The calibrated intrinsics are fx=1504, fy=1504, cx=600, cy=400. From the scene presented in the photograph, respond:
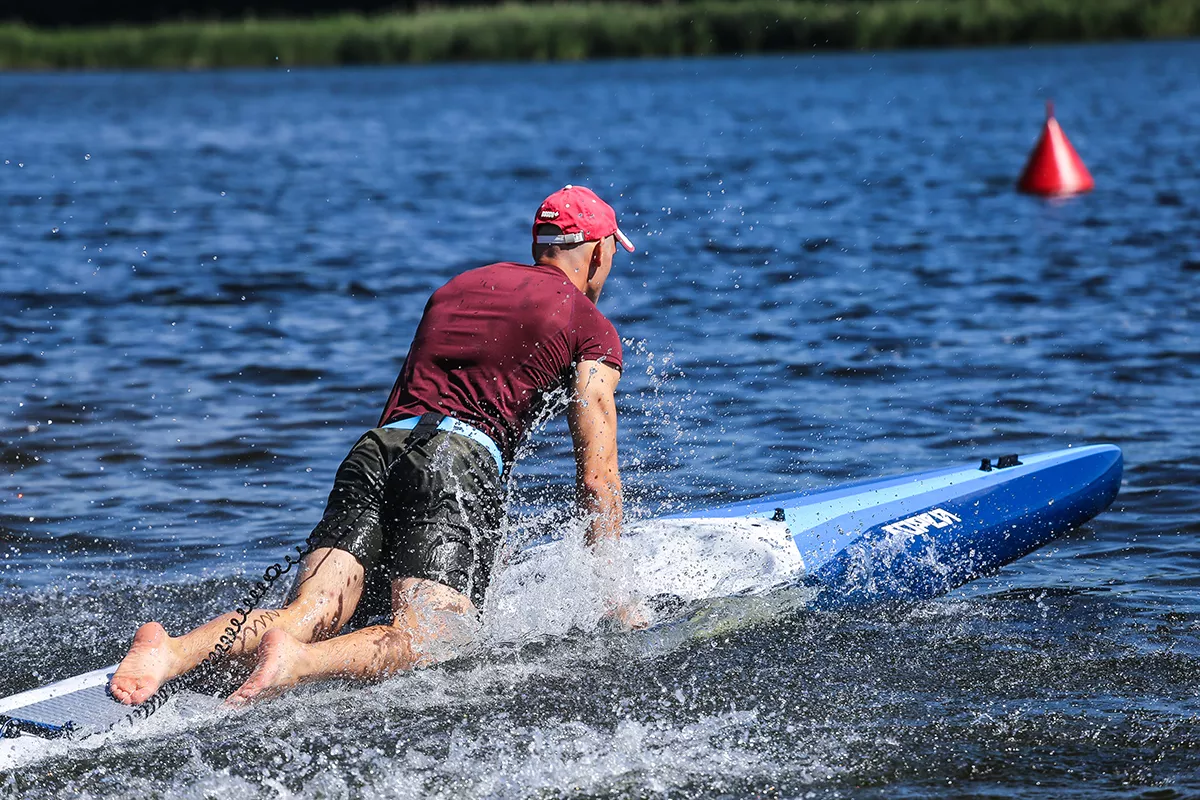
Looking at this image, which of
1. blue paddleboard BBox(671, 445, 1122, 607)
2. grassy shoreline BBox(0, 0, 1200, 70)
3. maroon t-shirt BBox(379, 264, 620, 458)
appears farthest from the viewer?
grassy shoreline BBox(0, 0, 1200, 70)

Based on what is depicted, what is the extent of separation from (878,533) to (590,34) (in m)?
38.9

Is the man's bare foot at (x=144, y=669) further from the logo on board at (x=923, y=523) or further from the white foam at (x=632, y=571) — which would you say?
the logo on board at (x=923, y=523)

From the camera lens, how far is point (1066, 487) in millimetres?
6676

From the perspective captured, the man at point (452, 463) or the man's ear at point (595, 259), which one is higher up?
the man's ear at point (595, 259)

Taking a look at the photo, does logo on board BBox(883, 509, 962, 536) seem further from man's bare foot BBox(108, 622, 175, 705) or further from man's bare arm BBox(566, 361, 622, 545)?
man's bare foot BBox(108, 622, 175, 705)

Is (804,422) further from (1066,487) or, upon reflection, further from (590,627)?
(590,627)

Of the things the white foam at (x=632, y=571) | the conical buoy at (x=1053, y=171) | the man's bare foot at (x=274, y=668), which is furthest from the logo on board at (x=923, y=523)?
the conical buoy at (x=1053, y=171)

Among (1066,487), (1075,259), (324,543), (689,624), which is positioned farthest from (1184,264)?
(324,543)

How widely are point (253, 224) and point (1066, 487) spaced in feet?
40.1

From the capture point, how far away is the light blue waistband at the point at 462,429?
4.87m

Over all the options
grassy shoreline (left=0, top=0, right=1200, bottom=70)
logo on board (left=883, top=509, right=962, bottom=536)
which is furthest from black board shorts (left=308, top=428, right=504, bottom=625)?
grassy shoreline (left=0, top=0, right=1200, bottom=70)

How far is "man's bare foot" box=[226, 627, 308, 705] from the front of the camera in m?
4.29

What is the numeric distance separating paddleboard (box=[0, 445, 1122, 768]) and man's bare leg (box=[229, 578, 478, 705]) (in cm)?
73

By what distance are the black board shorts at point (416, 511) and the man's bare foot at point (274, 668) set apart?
47cm
